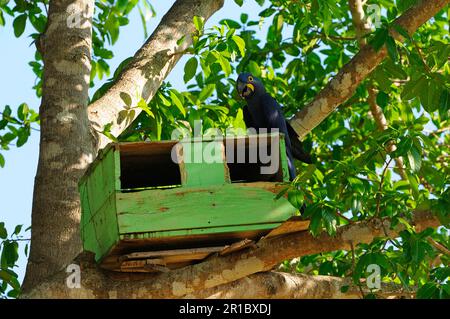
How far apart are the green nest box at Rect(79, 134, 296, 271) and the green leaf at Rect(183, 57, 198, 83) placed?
0.91 m

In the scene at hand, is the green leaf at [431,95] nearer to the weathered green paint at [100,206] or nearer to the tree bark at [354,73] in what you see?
the tree bark at [354,73]

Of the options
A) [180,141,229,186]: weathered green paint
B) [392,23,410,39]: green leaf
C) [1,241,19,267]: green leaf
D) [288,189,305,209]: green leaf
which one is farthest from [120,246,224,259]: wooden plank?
[392,23,410,39]: green leaf

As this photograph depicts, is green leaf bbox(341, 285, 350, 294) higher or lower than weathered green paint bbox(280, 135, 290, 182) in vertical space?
lower

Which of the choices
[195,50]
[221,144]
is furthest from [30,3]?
[221,144]

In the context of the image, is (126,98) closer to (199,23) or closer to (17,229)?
(199,23)

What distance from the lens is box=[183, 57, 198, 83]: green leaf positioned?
4816mm

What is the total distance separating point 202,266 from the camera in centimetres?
385

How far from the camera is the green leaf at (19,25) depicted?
19.6ft

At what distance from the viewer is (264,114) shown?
4.94m

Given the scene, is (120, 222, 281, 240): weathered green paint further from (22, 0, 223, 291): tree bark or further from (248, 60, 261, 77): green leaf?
(248, 60, 261, 77): green leaf

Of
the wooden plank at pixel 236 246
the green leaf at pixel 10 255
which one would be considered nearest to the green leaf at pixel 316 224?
the wooden plank at pixel 236 246

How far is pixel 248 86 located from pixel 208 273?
1541mm

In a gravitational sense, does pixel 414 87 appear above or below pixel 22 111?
below

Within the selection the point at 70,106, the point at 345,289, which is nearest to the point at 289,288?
the point at 345,289
